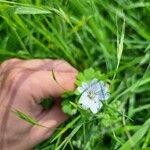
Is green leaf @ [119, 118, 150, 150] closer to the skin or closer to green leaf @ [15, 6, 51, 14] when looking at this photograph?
the skin

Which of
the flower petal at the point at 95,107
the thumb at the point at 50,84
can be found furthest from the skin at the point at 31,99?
the flower petal at the point at 95,107

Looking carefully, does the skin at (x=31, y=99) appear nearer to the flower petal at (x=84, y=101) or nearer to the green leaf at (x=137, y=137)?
the flower petal at (x=84, y=101)

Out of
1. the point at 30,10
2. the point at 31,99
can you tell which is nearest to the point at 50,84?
the point at 31,99

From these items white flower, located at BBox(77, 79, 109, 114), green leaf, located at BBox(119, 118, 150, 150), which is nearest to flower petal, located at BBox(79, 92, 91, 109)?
white flower, located at BBox(77, 79, 109, 114)

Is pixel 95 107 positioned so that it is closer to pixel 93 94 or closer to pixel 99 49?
pixel 93 94

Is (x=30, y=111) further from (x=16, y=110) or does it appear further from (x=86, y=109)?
(x=86, y=109)

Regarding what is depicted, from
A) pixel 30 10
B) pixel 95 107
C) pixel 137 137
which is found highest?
pixel 30 10
